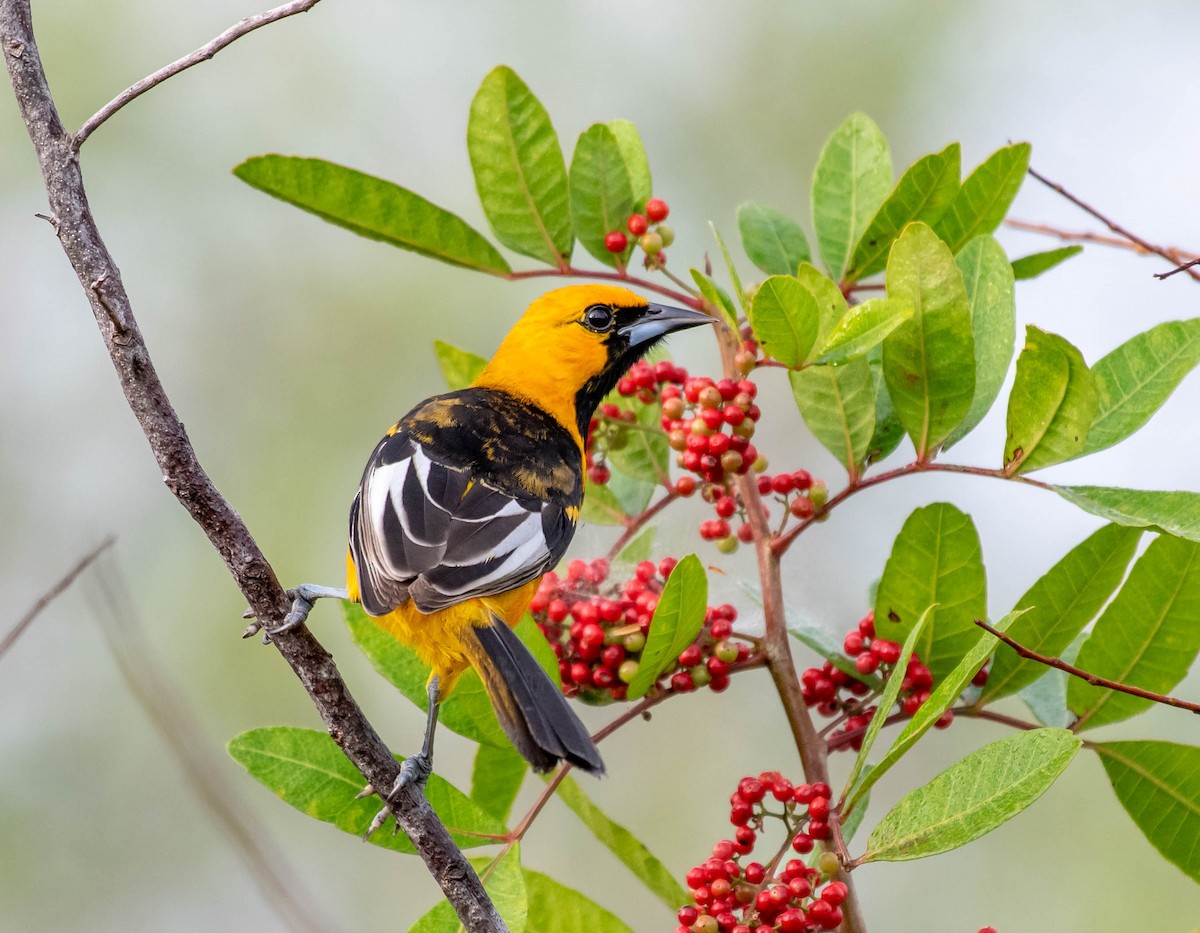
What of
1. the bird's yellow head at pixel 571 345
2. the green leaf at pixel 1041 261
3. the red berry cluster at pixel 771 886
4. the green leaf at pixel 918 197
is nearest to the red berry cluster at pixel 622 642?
the red berry cluster at pixel 771 886

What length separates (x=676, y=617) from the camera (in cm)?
212

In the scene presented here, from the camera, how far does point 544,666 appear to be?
7.96 feet

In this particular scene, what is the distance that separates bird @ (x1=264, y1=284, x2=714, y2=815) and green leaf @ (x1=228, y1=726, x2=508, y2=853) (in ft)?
0.40

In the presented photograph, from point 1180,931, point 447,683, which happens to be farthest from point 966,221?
point 1180,931

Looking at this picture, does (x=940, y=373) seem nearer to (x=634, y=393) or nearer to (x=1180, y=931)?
(x=634, y=393)

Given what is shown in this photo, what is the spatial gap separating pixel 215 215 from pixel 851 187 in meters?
5.73

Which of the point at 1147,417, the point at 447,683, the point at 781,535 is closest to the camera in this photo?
the point at 1147,417

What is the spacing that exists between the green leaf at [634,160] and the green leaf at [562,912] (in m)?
1.43

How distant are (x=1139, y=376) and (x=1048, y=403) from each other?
0.19m

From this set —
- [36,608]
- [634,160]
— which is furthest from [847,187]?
[36,608]

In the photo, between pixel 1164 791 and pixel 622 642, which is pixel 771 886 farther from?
pixel 1164 791

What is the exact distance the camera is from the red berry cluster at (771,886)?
1.94 m

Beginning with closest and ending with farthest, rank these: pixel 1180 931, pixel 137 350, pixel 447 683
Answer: pixel 137 350, pixel 447 683, pixel 1180 931

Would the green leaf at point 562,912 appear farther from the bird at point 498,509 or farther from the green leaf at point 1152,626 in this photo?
the green leaf at point 1152,626
